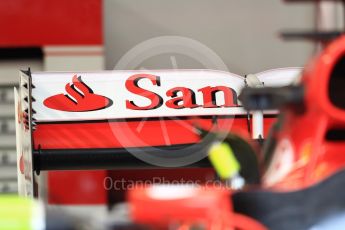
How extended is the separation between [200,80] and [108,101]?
620 mm

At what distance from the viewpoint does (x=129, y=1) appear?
19.2ft

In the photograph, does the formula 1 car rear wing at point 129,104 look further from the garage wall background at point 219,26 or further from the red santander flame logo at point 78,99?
the garage wall background at point 219,26

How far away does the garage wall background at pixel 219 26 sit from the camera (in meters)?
5.91

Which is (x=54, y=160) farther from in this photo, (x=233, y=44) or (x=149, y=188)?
(x=233, y=44)

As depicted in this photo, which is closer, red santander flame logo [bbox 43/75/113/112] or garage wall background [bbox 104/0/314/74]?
red santander flame logo [bbox 43/75/113/112]

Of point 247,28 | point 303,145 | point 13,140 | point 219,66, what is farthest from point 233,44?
point 303,145

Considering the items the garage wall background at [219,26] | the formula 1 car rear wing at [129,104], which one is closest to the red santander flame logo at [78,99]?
the formula 1 car rear wing at [129,104]

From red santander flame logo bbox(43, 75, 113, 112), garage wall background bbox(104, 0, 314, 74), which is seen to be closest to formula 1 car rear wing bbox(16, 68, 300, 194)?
red santander flame logo bbox(43, 75, 113, 112)

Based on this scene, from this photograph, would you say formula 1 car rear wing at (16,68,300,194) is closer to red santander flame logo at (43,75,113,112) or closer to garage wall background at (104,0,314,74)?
red santander flame logo at (43,75,113,112)

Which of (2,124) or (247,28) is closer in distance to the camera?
(2,124)

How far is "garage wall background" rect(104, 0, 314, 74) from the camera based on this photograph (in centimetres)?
591

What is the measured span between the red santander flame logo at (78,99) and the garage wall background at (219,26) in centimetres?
131

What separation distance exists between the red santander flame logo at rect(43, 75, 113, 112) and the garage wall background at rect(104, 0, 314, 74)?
4.31 ft

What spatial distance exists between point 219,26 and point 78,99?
1.89 m
